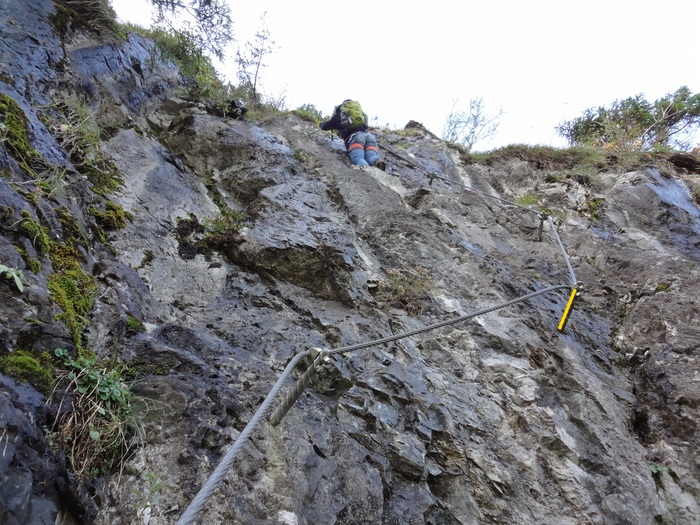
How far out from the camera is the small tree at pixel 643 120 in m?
11.2

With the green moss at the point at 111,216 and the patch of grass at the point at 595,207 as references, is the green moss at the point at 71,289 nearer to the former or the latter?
the green moss at the point at 111,216

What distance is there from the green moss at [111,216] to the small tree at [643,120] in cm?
1203

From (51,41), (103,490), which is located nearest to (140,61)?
(51,41)

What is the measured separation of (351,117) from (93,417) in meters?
7.56

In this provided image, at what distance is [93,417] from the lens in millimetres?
2223

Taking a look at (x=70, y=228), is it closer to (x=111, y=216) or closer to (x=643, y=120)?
(x=111, y=216)

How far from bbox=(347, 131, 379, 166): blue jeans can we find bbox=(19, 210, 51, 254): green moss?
583cm

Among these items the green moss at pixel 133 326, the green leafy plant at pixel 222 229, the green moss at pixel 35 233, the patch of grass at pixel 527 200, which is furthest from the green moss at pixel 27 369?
the patch of grass at pixel 527 200


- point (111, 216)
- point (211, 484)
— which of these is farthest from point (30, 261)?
point (211, 484)

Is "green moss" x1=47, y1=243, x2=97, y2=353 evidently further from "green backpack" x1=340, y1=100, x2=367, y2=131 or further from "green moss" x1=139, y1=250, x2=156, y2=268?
"green backpack" x1=340, y1=100, x2=367, y2=131

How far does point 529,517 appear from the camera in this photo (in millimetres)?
3006

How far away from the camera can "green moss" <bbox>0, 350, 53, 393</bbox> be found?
6.70ft

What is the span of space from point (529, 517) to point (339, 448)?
1.60 m

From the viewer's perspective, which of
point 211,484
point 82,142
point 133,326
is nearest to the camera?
point 211,484
